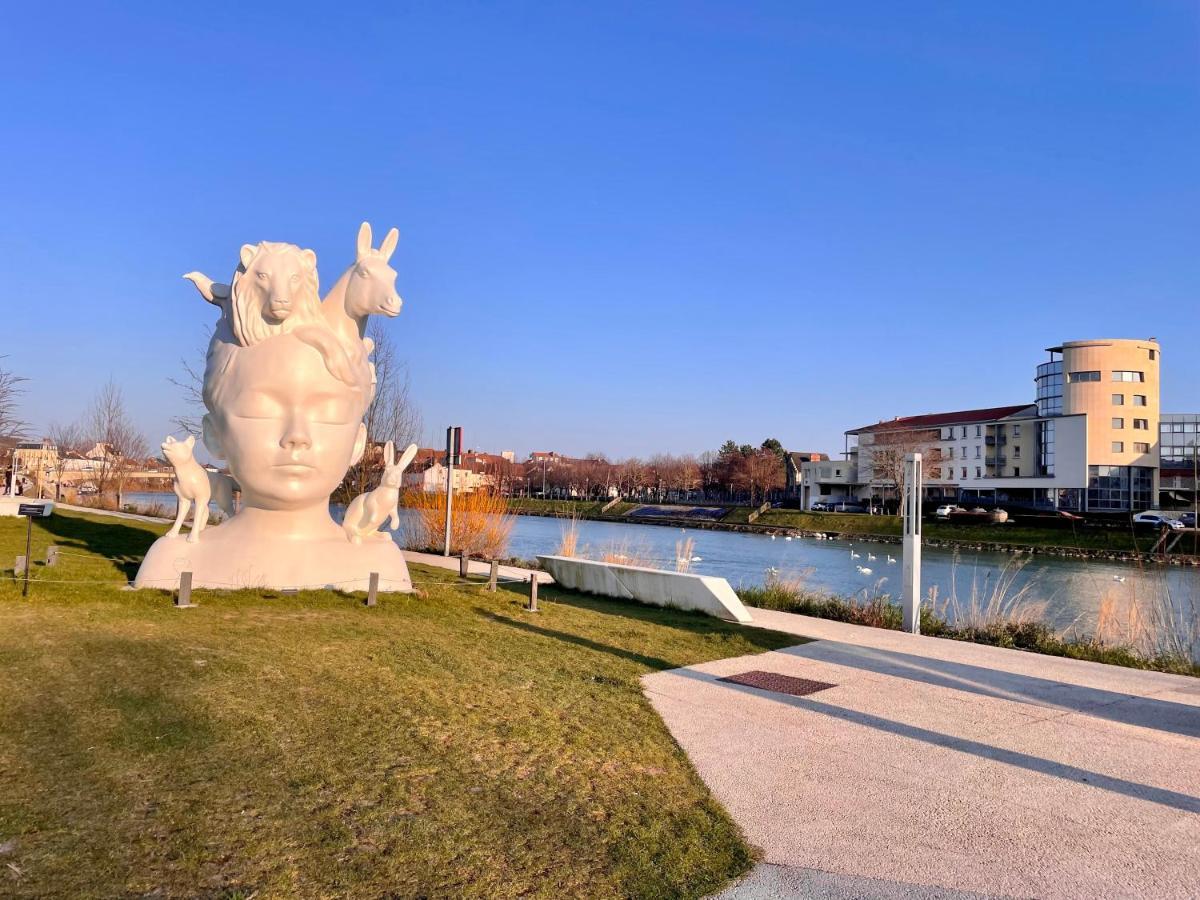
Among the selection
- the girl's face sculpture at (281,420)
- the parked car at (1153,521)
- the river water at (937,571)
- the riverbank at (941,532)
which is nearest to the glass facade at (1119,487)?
the parked car at (1153,521)

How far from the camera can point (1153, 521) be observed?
4222cm

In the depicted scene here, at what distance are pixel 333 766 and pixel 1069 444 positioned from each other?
2444 inches

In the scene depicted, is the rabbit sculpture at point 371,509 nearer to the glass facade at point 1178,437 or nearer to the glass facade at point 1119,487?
the glass facade at point 1119,487

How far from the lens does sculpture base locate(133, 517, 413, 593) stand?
371 inches

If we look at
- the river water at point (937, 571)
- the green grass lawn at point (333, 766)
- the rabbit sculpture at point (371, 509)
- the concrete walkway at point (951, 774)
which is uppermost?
the rabbit sculpture at point (371, 509)

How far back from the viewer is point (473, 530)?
17875mm

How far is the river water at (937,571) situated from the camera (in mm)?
17406

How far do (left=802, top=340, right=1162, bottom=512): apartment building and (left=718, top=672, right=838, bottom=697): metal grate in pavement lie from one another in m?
53.2

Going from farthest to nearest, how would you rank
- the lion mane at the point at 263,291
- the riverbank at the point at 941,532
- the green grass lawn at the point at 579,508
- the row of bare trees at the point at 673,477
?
the row of bare trees at the point at 673,477 → the green grass lawn at the point at 579,508 → the riverbank at the point at 941,532 → the lion mane at the point at 263,291

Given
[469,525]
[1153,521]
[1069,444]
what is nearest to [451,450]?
[469,525]

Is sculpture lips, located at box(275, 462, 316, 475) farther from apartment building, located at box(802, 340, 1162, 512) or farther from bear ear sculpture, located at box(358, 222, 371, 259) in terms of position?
apartment building, located at box(802, 340, 1162, 512)

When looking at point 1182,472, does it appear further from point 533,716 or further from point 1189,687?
point 533,716

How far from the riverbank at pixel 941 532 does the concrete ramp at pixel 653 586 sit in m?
6.67

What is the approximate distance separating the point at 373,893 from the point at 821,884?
1643mm
